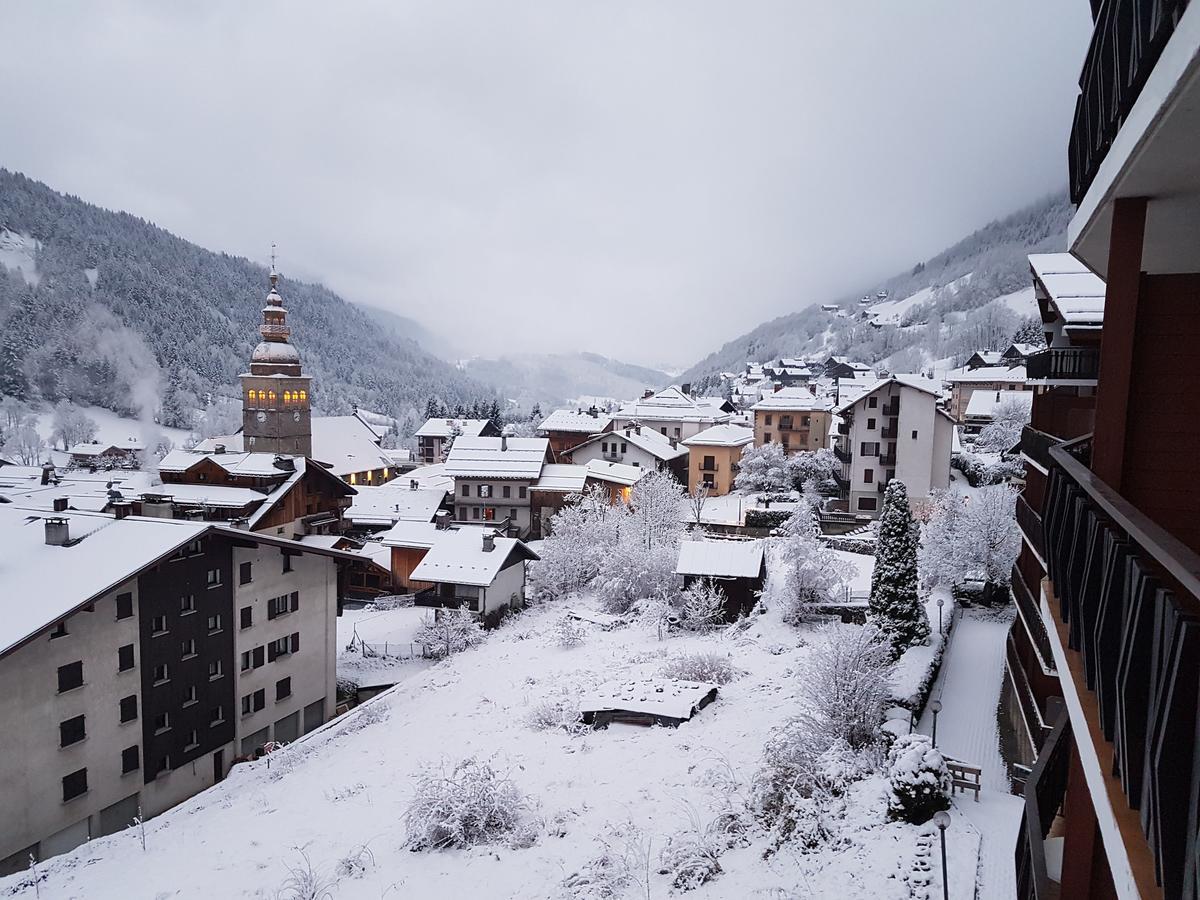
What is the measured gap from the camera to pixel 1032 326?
99375 millimetres

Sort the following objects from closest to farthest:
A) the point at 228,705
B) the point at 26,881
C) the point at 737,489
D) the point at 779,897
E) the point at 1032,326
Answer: the point at 779,897, the point at 26,881, the point at 228,705, the point at 737,489, the point at 1032,326

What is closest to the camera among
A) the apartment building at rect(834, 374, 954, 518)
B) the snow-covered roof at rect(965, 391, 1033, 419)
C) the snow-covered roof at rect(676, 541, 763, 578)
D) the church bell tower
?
the snow-covered roof at rect(676, 541, 763, 578)

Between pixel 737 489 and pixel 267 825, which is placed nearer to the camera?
pixel 267 825

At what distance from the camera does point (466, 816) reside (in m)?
15.0

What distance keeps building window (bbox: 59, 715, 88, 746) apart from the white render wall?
5180 millimetres

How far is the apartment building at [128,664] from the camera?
17078mm

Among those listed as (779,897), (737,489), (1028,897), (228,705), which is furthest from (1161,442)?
(737,489)

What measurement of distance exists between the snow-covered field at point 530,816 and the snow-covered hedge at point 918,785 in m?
0.29

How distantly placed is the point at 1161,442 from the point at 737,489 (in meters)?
51.8

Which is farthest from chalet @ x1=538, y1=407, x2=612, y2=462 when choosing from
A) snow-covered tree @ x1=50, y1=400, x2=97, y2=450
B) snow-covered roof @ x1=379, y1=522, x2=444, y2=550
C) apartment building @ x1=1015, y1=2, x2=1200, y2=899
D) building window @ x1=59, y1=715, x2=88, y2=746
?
snow-covered tree @ x1=50, y1=400, x2=97, y2=450

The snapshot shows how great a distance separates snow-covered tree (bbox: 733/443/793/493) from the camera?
171ft

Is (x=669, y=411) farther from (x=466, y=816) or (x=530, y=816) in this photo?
(x=466, y=816)

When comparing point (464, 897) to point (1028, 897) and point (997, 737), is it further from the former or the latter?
point (997, 737)

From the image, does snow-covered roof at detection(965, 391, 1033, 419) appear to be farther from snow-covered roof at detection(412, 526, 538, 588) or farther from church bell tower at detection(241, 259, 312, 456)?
church bell tower at detection(241, 259, 312, 456)
